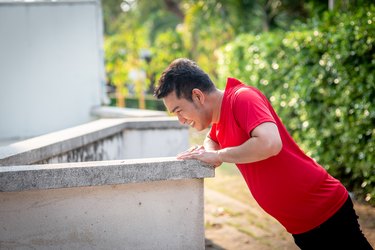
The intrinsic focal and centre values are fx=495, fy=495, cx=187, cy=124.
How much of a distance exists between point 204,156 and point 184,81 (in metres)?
0.51

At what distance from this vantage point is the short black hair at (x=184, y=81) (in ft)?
9.01

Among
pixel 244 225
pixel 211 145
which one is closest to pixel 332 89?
pixel 244 225

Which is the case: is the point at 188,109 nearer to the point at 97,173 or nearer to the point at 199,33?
the point at 97,173

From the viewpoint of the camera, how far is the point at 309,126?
7.12m

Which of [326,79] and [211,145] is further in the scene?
[326,79]

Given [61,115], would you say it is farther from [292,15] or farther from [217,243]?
[292,15]

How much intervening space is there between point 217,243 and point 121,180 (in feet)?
7.31

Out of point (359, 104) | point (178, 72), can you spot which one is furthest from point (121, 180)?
point (359, 104)

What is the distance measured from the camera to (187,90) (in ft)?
9.02

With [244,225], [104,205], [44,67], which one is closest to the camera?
[104,205]

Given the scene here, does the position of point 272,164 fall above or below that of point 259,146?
below

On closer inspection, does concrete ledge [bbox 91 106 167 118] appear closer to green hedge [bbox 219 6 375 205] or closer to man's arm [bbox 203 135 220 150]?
green hedge [bbox 219 6 375 205]

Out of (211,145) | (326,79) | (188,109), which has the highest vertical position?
Result: (326,79)

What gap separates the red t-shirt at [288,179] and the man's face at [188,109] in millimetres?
147
